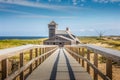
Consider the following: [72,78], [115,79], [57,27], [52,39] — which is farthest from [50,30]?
[72,78]

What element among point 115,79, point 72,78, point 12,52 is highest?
point 12,52

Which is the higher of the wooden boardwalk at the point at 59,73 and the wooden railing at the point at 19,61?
the wooden railing at the point at 19,61

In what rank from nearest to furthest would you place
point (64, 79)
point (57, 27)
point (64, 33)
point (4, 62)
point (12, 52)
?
1. point (4, 62)
2. point (12, 52)
3. point (64, 79)
4. point (64, 33)
5. point (57, 27)

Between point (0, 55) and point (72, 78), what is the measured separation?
153 inches

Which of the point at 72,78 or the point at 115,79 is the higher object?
the point at 72,78

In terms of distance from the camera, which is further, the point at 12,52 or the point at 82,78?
the point at 82,78

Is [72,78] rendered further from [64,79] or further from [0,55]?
[0,55]

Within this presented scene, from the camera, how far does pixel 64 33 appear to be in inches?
3738

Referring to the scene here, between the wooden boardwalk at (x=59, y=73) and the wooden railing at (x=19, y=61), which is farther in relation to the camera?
the wooden boardwalk at (x=59, y=73)

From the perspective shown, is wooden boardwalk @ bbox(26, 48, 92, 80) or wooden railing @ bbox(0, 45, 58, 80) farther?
wooden boardwalk @ bbox(26, 48, 92, 80)

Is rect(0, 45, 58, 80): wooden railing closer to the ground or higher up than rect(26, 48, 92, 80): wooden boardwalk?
higher up

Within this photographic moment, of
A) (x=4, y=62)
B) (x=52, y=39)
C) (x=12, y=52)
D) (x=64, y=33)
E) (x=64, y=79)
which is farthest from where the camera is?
(x=64, y=33)

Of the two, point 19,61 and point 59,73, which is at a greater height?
point 19,61

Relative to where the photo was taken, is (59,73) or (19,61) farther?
(59,73)
